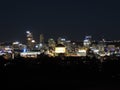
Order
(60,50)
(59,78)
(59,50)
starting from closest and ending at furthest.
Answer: (59,78) < (59,50) < (60,50)

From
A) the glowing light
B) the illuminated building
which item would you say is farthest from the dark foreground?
the glowing light

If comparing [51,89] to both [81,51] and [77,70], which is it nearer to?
[77,70]

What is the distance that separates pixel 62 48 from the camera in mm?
125875

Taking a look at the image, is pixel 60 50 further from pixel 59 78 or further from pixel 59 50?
pixel 59 78

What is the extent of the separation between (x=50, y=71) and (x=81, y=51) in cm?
8494

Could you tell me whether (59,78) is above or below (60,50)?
below

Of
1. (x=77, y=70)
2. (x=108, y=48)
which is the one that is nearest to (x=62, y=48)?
(x=108, y=48)

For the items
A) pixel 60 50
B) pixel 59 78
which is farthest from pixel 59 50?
pixel 59 78

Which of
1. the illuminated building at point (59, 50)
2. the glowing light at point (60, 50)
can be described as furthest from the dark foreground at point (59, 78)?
the glowing light at point (60, 50)

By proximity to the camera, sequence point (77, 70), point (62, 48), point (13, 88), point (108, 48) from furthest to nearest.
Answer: point (108, 48)
point (62, 48)
point (77, 70)
point (13, 88)

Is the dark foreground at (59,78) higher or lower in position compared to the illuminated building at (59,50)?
lower

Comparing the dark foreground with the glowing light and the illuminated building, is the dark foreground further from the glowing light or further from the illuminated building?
the glowing light

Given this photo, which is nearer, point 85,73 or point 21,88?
point 21,88

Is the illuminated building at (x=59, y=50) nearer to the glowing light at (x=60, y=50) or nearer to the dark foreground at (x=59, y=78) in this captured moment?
the glowing light at (x=60, y=50)
